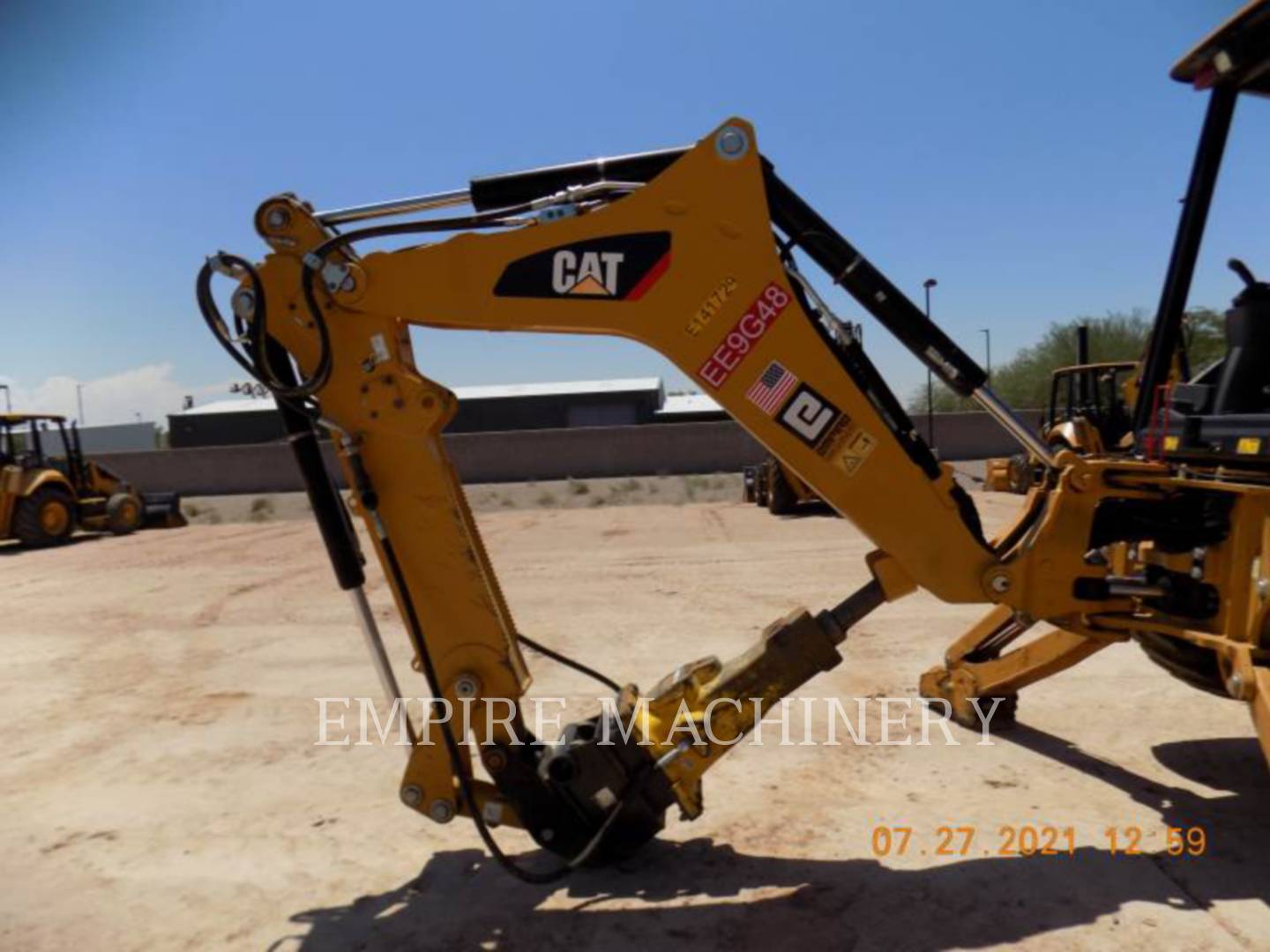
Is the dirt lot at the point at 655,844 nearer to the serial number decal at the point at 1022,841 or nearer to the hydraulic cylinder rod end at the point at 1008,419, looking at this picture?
the serial number decal at the point at 1022,841

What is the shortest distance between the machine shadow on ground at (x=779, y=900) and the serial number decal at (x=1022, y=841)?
52mm

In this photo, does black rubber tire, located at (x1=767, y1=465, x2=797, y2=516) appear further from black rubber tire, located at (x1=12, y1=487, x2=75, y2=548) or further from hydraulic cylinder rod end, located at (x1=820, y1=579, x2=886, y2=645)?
black rubber tire, located at (x1=12, y1=487, x2=75, y2=548)

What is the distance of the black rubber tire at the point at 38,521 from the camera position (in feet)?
51.0

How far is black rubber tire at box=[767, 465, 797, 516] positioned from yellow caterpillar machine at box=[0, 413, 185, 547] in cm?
1224

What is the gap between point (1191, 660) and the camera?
3.98 metres

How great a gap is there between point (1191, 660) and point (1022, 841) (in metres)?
1.14

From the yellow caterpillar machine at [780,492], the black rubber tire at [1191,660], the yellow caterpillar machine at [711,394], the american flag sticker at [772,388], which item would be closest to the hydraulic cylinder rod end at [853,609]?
the yellow caterpillar machine at [711,394]

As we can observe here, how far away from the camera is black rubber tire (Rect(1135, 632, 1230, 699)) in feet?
13.0

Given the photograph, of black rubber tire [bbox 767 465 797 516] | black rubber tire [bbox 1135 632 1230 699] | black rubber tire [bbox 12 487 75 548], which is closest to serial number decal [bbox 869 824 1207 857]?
black rubber tire [bbox 1135 632 1230 699]

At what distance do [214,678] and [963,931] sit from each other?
17.9 feet

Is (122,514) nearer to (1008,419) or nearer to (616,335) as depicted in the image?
(616,335)

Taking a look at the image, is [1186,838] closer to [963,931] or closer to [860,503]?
[963,931]

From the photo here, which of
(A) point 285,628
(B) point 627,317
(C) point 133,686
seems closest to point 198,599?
(A) point 285,628

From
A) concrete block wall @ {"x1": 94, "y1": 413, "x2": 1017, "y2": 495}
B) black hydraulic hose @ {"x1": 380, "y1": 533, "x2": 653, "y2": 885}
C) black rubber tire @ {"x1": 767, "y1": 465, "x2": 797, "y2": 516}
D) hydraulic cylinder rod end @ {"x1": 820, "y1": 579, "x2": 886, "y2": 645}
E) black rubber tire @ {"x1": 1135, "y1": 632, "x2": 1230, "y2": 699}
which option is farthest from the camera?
concrete block wall @ {"x1": 94, "y1": 413, "x2": 1017, "y2": 495}
